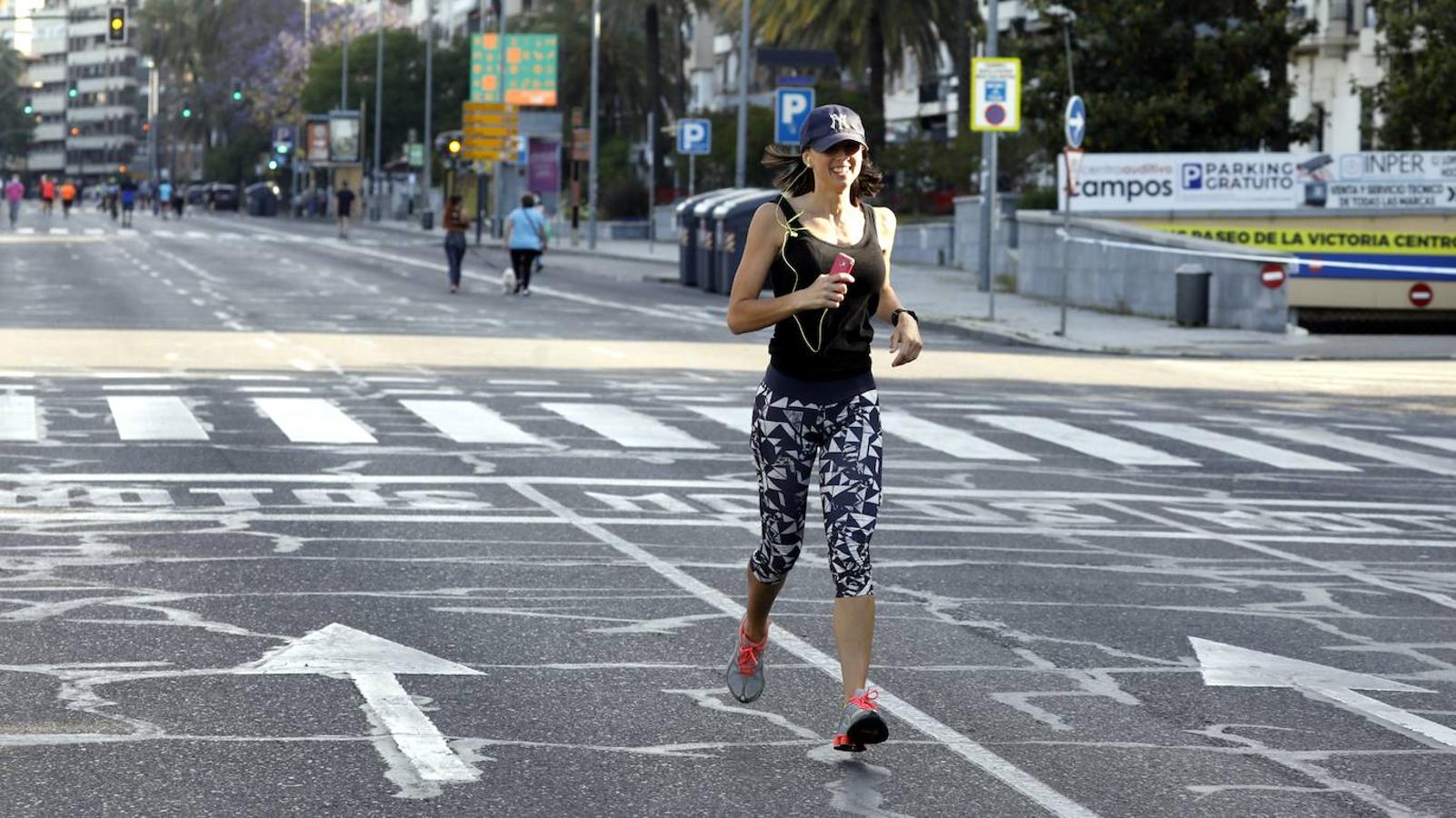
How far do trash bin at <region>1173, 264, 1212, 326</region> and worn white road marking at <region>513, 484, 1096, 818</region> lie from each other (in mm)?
20758

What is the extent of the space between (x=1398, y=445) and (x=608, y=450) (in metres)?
5.90

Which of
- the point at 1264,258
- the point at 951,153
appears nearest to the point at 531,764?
the point at 1264,258

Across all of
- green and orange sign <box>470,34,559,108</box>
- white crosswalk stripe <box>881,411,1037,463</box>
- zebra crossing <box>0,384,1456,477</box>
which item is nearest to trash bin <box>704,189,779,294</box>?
zebra crossing <box>0,384,1456,477</box>

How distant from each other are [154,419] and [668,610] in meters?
8.95

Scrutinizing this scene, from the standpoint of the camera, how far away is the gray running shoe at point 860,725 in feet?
23.2

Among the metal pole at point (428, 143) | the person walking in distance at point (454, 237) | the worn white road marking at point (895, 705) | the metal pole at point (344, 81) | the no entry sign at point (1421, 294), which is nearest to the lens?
the worn white road marking at point (895, 705)

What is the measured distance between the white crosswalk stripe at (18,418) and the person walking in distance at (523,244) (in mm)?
20529

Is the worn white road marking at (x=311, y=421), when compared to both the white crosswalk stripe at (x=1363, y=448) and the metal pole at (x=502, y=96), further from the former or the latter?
the metal pole at (x=502, y=96)

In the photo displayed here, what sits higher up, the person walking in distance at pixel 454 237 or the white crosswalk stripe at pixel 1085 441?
the person walking in distance at pixel 454 237

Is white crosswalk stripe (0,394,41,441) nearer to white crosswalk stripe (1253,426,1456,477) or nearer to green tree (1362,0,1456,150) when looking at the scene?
white crosswalk stripe (1253,426,1456,477)

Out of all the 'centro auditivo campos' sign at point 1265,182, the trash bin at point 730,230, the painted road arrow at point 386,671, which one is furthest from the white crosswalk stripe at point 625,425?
the trash bin at point 730,230

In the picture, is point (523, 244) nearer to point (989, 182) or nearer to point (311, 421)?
point (989, 182)

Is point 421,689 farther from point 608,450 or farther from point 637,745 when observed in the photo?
point 608,450

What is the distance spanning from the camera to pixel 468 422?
18.3 m
